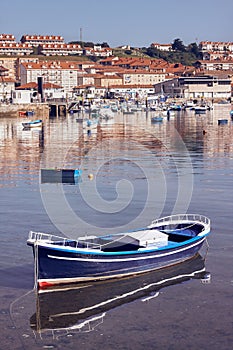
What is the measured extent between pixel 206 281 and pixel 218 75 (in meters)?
131

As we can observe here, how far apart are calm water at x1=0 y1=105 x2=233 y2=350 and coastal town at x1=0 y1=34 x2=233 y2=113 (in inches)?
3072

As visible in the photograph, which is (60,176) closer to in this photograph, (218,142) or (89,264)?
(89,264)

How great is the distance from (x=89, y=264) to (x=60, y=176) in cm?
1471

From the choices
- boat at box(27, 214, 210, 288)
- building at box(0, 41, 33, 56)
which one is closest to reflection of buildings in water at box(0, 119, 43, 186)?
boat at box(27, 214, 210, 288)

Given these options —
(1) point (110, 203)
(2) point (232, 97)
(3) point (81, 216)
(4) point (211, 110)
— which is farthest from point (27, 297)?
(2) point (232, 97)

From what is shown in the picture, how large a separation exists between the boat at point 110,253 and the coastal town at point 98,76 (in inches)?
3719

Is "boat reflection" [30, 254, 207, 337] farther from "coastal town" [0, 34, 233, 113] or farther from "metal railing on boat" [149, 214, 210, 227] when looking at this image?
"coastal town" [0, 34, 233, 113]

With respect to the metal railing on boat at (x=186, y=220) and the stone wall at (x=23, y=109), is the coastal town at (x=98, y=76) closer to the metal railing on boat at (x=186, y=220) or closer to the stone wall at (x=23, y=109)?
the stone wall at (x=23, y=109)

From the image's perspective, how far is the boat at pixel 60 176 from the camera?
26.3m

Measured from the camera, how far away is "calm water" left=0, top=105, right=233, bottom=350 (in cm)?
1073

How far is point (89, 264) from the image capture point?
12617 mm

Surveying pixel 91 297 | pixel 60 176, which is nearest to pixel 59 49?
pixel 60 176

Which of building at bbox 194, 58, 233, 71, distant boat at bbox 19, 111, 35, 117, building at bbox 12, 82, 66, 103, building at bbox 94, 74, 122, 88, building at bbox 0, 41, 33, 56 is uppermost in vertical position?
building at bbox 0, 41, 33, 56

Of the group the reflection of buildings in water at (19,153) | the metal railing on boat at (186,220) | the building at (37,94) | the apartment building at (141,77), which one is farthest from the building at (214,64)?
the metal railing on boat at (186,220)
